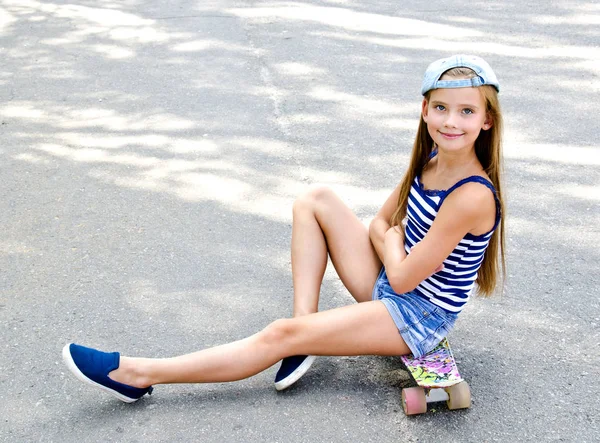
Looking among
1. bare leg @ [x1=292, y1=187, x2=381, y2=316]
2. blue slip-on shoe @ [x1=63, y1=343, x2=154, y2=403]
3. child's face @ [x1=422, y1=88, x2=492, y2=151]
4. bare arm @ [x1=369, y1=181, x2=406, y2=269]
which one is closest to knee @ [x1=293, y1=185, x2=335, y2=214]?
bare leg @ [x1=292, y1=187, x2=381, y2=316]

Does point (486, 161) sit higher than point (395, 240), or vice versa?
point (486, 161)

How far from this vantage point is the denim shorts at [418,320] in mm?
2686

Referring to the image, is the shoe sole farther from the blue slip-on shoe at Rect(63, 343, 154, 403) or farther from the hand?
the hand

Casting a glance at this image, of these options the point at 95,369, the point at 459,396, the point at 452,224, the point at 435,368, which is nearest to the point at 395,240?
the point at 452,224

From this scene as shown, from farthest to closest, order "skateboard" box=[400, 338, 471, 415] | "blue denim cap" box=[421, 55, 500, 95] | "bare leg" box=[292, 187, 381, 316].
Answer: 1. "bare leg" box=[292, 187, 381, 316]
2. "skateboard" box=[400, 338, 471, 415]
3. "blue denim cap" box=[421, 55, 500, 95]

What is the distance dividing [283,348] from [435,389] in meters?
0.52

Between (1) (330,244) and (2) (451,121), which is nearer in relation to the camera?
(2) (451,121)

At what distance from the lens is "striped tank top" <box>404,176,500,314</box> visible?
2646mm

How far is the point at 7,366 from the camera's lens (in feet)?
9.75

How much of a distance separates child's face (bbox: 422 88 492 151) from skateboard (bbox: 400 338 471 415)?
Answer: 0.71m

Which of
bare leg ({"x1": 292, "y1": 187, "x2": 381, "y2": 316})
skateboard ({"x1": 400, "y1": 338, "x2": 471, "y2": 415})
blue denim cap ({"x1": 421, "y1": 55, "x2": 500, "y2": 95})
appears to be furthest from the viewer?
bare leg ({"x1": 292, "y1": 187, "x2": 381, "y2": 316})

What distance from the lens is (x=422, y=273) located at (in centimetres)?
262

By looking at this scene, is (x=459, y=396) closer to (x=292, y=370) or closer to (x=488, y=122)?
(x=292, y=370)

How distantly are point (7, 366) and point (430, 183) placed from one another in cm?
167
